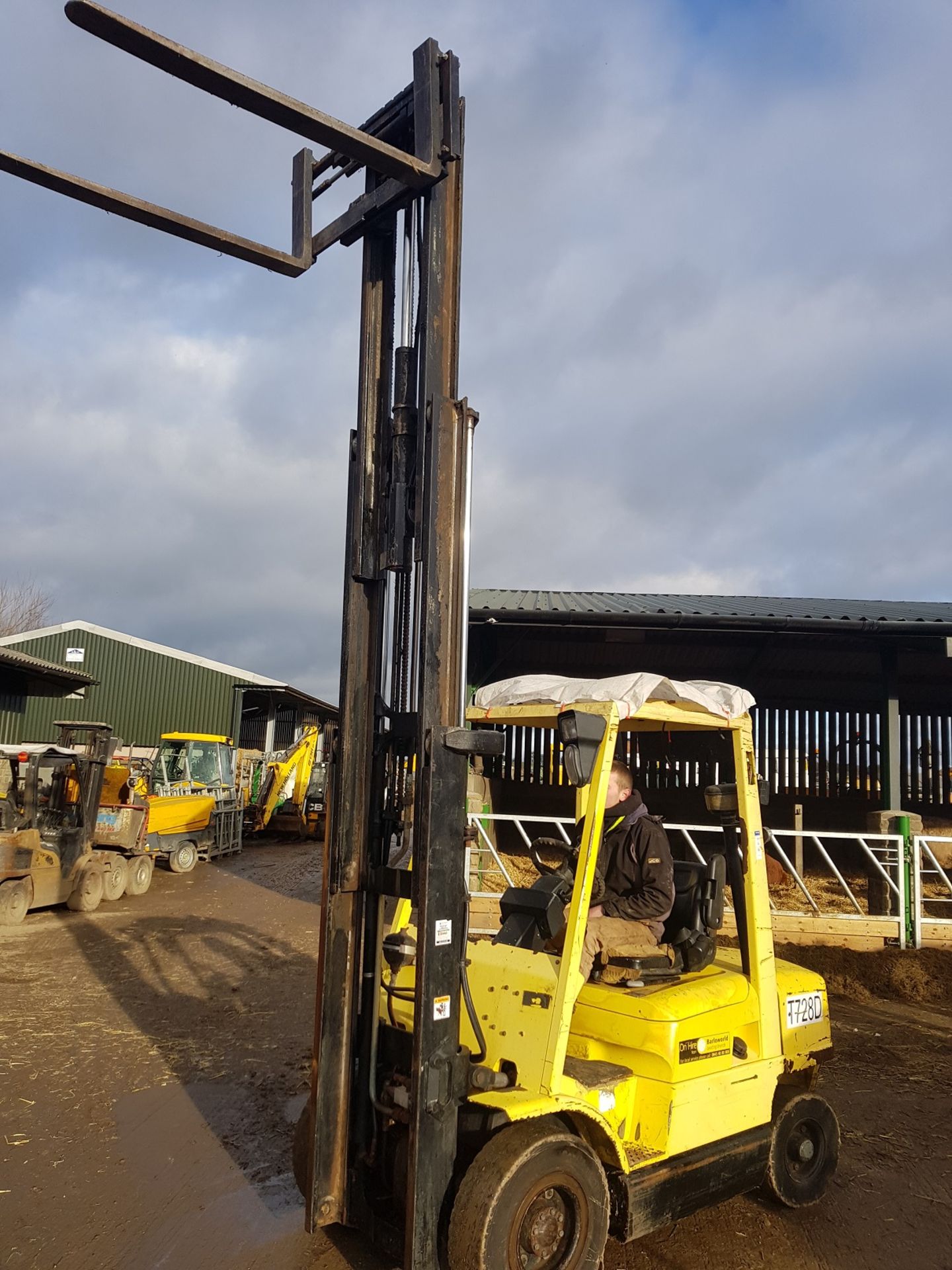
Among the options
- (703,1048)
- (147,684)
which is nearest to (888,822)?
(703,1048)

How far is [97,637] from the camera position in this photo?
111 feet

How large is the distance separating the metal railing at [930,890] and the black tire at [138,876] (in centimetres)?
1197

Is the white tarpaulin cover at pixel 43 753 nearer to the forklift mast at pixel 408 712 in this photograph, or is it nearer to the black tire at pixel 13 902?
the black tire at pixel 13 902

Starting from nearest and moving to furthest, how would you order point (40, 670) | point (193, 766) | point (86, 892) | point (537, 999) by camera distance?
point (537, 999) < point (86, 892) < point (40, 670) < point (193, 766)

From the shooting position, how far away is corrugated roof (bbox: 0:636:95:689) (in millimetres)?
20641

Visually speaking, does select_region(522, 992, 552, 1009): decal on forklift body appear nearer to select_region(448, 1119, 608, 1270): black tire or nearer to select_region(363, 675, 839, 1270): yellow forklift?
select_region(363, 675, 839, 1270): yellow forklift

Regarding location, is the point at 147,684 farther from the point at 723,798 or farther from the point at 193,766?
the point at 723,798

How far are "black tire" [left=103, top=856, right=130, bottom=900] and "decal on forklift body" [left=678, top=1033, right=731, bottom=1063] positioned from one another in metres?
12.7

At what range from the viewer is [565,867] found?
4.10 metres

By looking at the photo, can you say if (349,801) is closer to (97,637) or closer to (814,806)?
(814,806)

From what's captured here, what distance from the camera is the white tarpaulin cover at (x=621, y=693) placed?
4125 mm

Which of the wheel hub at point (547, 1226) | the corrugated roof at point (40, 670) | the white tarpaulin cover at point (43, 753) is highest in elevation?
the corrugated roof at point (40, 670)

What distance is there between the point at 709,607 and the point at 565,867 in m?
11.6

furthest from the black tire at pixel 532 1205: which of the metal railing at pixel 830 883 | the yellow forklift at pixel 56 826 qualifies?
the yellow forklift at pixel 56 826
